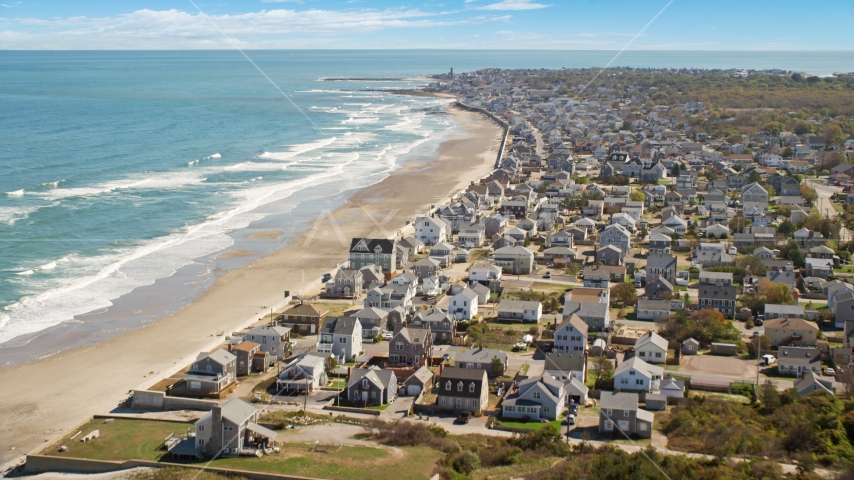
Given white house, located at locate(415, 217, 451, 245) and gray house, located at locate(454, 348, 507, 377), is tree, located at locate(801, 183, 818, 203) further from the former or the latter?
gray house, located at locate(454, 348, 507, 377)

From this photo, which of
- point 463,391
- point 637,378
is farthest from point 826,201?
point 463,391

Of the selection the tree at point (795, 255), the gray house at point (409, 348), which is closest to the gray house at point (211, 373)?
the gray house at point (409, 348)

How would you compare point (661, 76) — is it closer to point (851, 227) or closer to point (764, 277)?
point (851, 227)

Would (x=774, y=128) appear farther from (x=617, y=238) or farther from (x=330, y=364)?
(x=330, y=364)

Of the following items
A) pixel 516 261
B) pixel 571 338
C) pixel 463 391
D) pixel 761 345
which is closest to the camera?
pixel 463 391

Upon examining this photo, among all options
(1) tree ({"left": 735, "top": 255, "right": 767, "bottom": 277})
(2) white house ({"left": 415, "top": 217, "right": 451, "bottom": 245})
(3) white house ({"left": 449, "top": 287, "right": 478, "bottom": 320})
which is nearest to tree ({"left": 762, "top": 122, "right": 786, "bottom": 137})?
(1) tree ({"left": 735, "top": 255, "right": 767, "bottom": 277})

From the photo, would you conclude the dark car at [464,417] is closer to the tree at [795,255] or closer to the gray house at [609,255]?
the gray house at [609,255]

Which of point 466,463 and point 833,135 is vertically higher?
point 833,135
